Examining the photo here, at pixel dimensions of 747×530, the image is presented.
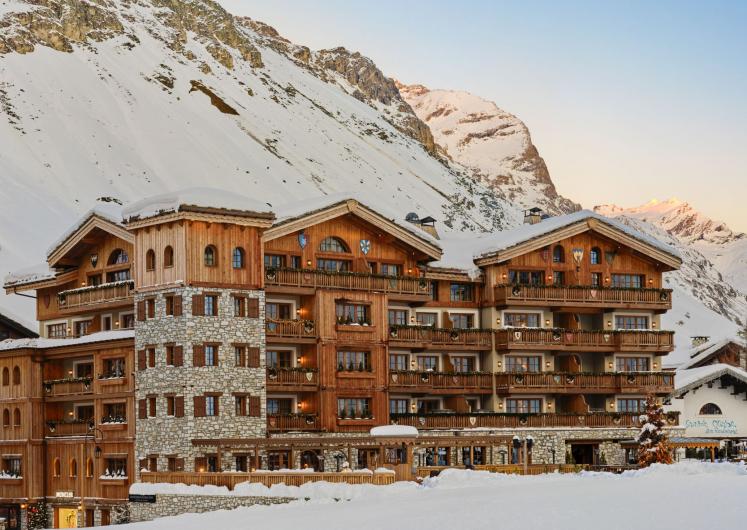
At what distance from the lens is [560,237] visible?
→ 8600 centimetres

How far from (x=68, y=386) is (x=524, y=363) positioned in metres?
24.9

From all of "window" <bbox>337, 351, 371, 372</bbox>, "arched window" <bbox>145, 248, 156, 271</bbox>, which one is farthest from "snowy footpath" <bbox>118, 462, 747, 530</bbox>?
"window" <bbox>337, 351, 371, 372</bbox>

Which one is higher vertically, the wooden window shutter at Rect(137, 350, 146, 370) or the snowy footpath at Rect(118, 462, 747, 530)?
the wooden window shutter at Rect(137, 350, 146, 370)

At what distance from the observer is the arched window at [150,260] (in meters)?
73.8

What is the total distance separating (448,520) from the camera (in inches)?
1923

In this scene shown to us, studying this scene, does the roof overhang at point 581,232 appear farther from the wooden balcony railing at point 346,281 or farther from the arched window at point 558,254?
the wooden balcony railing at point 346,281

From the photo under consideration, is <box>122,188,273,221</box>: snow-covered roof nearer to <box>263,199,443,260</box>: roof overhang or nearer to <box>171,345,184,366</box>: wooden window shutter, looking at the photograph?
<box>263,199,443,260</box>: roof overhang

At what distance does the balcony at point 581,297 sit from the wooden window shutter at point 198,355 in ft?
64.9

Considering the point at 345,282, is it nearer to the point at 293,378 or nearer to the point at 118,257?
the point at 293,378

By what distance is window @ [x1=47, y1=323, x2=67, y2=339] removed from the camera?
276 feet

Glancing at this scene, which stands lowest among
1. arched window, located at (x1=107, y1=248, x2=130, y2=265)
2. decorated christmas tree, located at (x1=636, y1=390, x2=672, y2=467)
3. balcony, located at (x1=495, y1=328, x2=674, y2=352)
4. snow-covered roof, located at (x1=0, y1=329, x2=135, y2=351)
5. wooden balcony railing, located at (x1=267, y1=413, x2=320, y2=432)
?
decorated christmas tree, located at (x1=636, y1=390, x2=672, y2=467)

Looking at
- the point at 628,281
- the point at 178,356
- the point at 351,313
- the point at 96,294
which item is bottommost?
the point at 178,356

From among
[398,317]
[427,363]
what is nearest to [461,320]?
[427,363]

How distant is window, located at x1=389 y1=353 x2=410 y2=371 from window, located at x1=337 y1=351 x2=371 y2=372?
355 centimetres
